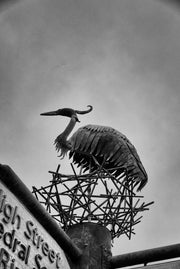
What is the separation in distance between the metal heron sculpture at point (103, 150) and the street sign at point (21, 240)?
557cm

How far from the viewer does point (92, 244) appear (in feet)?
26.3

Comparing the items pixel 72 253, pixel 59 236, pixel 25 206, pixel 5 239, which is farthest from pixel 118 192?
pixel 5 239

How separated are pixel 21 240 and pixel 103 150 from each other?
6.47 m

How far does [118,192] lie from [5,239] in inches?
239

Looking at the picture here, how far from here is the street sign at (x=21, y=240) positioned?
3957mm

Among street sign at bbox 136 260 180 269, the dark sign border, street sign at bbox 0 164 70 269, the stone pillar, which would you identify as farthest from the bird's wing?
street sign at bbox 0 164 70 269

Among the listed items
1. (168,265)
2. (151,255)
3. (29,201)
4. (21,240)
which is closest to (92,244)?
(151,255)

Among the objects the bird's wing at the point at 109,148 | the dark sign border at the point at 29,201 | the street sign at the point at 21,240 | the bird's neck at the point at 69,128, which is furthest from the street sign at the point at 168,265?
the bird's neck at the point at 69,128

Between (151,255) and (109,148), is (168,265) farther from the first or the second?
(109,148)

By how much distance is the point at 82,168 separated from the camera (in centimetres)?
1118

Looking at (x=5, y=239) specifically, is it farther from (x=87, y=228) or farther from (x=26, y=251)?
(x=87, y=228)

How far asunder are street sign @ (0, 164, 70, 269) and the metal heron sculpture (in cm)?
557

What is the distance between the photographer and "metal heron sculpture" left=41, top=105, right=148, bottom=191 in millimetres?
10367

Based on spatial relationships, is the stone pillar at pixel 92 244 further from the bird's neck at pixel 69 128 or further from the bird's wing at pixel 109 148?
the bird's neck at pixel 69 128
